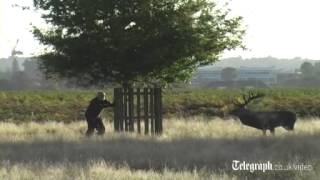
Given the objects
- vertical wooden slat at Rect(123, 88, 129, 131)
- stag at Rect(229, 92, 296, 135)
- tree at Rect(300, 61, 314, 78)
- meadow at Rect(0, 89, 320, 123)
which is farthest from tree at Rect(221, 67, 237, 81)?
stag at Rect(229, 92, 296, 135)

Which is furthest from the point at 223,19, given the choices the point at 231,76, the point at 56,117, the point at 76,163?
the point at 231,76

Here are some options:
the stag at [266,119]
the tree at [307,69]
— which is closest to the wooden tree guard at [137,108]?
the stag at [266,119]

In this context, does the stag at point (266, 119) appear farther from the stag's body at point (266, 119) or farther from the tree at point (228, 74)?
the tree at point (228, 74)

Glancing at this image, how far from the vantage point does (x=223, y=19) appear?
21359mm

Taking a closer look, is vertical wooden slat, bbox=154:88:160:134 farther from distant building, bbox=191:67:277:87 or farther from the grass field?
distant building, bbox=191:67:277:87

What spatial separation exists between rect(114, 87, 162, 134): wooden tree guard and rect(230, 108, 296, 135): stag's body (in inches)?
103

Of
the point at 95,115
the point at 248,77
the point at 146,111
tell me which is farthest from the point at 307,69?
the point at 95,115

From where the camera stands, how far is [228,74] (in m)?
99.2

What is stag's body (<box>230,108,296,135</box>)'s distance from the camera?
2027 centimetres

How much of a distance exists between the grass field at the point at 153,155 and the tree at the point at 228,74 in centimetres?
7710

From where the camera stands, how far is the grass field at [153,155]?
1198 cm

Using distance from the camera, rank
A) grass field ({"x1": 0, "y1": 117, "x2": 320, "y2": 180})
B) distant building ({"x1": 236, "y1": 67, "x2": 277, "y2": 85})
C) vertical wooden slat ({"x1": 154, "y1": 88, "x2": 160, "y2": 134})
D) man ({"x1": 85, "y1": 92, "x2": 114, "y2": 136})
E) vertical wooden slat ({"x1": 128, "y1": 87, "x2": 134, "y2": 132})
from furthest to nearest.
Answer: distant building ({"x1": 236, "y1": 67, "x2": 277, "y2": 85}) < vertical wooden slat ({"x1": 154, "y1": 88, "x2": 160, "y2": 134}) < vertical wooden slat ({"x1": 128, "y1": 87, "x2": 134, "y2": 132}) < man ({"x1": 85, "y1": 92, "x2": 114, "y2": 136}) < grass field ({"x1": 0, "y1": 117, "x2": 320, "y2": 180})

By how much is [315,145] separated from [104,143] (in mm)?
5201

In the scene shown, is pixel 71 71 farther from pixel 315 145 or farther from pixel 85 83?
pixel 315 145
